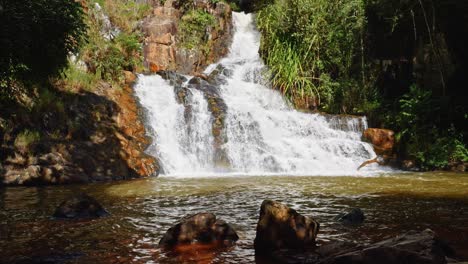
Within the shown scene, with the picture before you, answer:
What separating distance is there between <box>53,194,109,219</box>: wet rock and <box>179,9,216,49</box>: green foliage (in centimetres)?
1611

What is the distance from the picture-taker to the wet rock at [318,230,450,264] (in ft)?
11.6

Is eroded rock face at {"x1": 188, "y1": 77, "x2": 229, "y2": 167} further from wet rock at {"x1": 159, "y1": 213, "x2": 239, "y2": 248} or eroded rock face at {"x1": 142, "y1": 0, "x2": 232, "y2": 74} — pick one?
wet rock at {"x1": 159, "y1": 213, "x2": 239, "y2": 248}

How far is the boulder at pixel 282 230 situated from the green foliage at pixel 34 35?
5383mm

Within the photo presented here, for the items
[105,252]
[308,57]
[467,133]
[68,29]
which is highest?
[308,57]

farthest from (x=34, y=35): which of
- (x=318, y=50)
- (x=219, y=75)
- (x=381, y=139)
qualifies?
(x=318, y=50)

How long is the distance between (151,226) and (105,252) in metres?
1.28

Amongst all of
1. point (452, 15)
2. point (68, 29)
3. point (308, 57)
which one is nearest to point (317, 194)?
point (68, 29)

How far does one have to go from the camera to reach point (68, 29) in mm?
8883

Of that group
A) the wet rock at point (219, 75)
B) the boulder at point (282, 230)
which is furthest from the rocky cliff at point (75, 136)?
the boulder at point (282, 230)

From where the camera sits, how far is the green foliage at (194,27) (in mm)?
22172

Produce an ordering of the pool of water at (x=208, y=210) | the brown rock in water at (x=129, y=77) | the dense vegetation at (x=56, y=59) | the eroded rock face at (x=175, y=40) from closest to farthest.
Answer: the pool of water at (x=208, y=210) → the dense vegetation at (x=56, y=59) → the brown rock in water at (x=129, y=77) → the eroded rock face at (x=175, y=40)

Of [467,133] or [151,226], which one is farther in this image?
[467,133]

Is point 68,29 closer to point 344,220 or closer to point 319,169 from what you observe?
point 344,220

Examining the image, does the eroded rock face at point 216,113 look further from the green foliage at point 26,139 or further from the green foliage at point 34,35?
the green foliage at point 34,35
